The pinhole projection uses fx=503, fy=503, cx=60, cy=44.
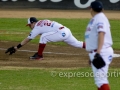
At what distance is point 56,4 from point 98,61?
68.8 ft

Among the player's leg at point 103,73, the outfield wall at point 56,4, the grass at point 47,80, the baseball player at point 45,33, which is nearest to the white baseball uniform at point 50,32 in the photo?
the baseball player at point 45,33

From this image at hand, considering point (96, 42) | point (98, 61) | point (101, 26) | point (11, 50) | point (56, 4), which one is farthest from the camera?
point (56, 4)

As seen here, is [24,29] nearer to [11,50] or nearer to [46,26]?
[11,50]

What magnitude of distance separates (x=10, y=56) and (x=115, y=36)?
6246 mm

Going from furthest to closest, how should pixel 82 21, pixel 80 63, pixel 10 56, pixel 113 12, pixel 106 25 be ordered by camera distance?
pixel 113 12 → pixel 82 21 → pixel 10 56 → pixel 80 63 → pixel 106 25

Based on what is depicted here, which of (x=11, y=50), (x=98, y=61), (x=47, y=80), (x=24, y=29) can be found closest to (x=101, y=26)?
(x=98, y=61)

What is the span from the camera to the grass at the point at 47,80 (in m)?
10.3

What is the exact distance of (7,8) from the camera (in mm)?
29406

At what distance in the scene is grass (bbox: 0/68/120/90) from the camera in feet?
33.9

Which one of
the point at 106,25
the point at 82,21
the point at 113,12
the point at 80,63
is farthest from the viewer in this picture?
the point at 113,12

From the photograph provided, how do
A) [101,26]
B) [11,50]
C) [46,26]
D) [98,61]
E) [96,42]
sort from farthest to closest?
[11,50]
[46,26]
[96,42]
[101,26]
[98,61]

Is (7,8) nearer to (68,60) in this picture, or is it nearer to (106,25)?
(68,60)

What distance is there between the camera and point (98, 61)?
797 centimetres

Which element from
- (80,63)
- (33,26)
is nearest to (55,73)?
(80,63)
